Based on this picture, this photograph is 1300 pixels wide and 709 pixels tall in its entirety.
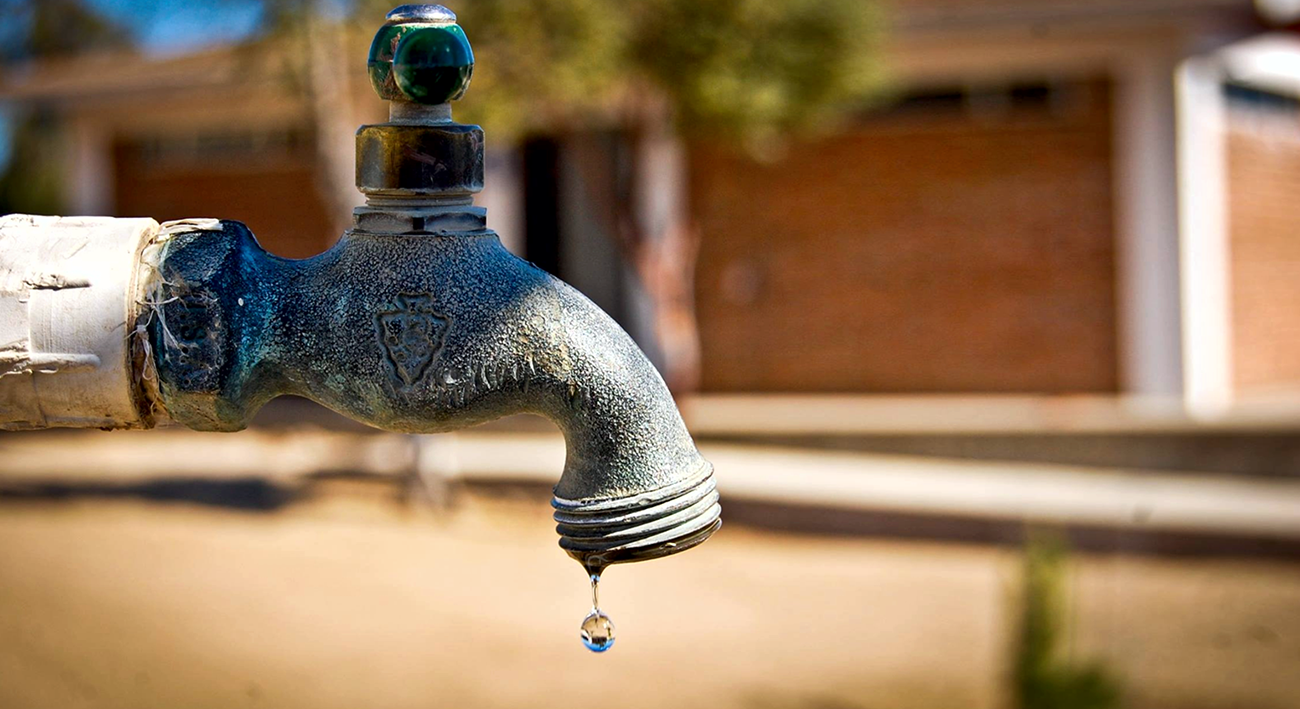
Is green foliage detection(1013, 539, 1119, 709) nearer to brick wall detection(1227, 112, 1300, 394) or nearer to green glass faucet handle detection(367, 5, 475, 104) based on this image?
green glass faucet handle detection(367, 5, 475, 104)

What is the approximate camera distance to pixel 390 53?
1.50 metres

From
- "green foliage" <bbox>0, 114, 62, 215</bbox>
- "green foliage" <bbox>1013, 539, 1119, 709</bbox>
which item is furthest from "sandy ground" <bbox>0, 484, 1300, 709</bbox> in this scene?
"green foliage" <bbox>0, 114, 62, 215</bbox>

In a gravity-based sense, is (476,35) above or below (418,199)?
above

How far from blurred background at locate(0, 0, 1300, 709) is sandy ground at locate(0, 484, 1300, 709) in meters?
0.03

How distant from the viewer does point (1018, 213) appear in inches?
427

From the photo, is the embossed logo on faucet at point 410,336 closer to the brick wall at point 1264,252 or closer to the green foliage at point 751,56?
the green foliage at point 751,56

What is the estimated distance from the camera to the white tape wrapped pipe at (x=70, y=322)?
1.41m

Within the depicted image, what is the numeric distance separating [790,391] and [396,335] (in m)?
10.0

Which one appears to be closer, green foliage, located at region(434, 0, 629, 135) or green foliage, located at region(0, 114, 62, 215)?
green foliage, located at region(434, 0, 629, 135)

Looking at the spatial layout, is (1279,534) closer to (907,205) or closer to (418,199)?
(907,205)

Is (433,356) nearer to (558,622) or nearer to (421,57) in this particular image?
(421,57)

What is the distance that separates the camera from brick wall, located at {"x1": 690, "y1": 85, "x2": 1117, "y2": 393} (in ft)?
35.1

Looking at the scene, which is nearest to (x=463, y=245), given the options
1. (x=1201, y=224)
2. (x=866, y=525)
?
(x=866, y=525)

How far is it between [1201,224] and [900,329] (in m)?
2.45
